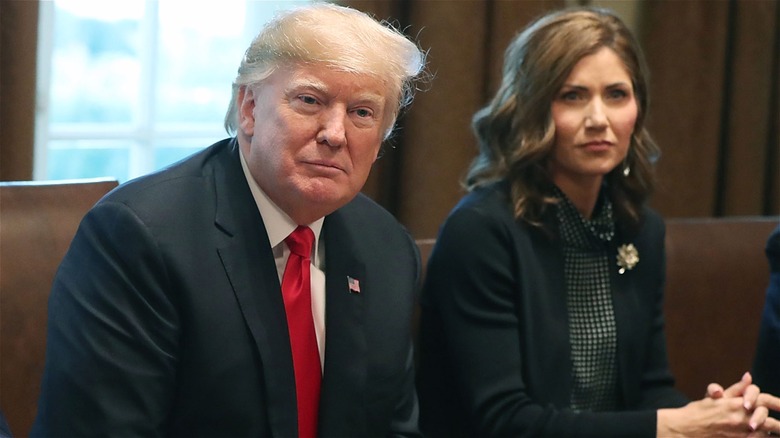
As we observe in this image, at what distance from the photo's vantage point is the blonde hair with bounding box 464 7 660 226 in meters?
2.41

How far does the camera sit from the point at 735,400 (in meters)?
2.20

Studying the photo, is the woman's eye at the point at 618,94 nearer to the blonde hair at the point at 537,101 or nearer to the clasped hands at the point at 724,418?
the blonde hair at the point at 537,101

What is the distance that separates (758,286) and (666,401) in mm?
586

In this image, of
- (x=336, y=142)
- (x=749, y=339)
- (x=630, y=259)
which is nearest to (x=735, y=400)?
(x=630, y=259)

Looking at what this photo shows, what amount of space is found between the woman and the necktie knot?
0.57 meters

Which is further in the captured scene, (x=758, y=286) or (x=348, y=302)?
(x=758, y=286)

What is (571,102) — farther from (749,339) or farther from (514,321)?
(749,339)

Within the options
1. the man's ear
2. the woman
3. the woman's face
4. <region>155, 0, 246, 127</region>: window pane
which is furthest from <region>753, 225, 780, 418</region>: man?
<region>155, 0, 246, 127</region>: window pane

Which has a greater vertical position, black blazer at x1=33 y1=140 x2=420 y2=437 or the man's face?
the man's face

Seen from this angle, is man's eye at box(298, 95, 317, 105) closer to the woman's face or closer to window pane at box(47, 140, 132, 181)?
the woman's face

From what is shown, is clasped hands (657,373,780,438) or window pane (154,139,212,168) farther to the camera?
window pane (154,139,212,168)

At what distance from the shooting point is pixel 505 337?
2.28m

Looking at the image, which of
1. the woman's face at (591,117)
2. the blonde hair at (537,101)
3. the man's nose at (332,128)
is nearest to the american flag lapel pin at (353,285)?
the man's nose at (332,128)

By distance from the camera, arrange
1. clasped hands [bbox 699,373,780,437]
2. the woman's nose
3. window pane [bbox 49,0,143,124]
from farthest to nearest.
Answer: window pane [bbox 49,0,143,124] < the woman's nose < clasped hands [bbox 699,373,780,437]
